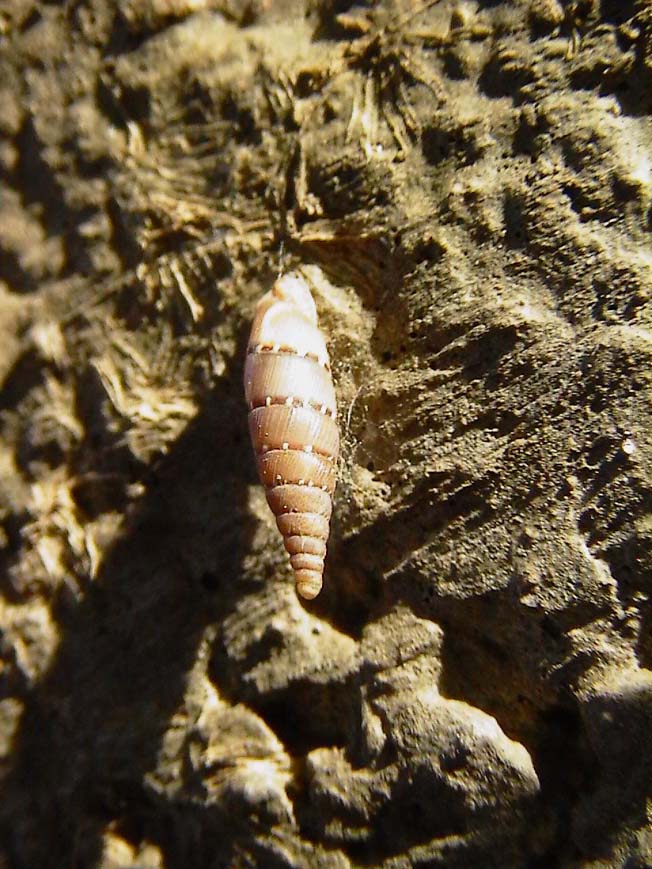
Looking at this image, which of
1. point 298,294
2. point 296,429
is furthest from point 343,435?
point 298,294

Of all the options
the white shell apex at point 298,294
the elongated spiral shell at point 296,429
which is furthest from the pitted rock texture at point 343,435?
the elongated spiral shell at point 296,429

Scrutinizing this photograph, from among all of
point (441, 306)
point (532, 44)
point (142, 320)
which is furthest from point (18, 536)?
point (532, 44)

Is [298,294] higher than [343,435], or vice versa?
[298,294]

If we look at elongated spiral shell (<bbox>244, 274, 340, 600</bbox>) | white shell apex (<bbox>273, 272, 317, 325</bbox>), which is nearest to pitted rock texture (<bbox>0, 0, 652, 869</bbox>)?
white shell apex (<bbox>273, 272, 317, 325</bbox>)

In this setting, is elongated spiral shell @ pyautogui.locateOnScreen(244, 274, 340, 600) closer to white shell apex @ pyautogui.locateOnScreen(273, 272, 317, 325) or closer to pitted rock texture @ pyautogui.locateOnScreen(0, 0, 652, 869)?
white shell apex @ pyautogui.locateOnScreen(273, 272, 317, 325)

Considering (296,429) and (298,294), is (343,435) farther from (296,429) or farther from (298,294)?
(298,294)
